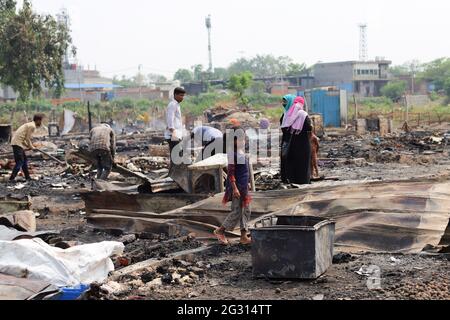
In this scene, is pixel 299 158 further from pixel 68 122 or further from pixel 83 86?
pixel 83 86

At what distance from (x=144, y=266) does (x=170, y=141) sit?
425cm

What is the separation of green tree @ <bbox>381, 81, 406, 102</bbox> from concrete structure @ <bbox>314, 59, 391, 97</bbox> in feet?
8.94

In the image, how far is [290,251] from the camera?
6.59 meters

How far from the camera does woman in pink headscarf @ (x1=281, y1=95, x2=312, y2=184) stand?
11234 mm

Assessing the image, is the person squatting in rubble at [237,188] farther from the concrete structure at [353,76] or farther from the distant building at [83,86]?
the concrete structure at [353,76]

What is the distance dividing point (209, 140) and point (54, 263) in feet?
19.0

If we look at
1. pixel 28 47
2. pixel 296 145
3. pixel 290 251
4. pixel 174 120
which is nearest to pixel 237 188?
pixel 290 251

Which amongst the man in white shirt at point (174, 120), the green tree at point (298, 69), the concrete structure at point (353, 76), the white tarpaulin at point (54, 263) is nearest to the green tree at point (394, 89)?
the concrete structure at point (353, 76)

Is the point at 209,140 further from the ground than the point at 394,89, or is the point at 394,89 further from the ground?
the point at 394,89

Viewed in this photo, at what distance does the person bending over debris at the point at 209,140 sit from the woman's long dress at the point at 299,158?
1.13 m

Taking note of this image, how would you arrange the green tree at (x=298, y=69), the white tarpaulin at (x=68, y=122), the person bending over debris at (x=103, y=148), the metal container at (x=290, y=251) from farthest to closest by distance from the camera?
1. the green tree at (x=298, y=69)
2. the white tarpaulin at (x=68, y=122)
3. the person bending over debris at (x=103, y=148)
4. the metal container at (x=290, y=251)

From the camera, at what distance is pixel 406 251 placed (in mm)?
7461

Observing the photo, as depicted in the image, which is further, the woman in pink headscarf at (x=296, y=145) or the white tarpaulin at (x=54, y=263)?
the woman in pink headscarf at (x=296, y=145)

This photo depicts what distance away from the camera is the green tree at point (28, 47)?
109 ft
